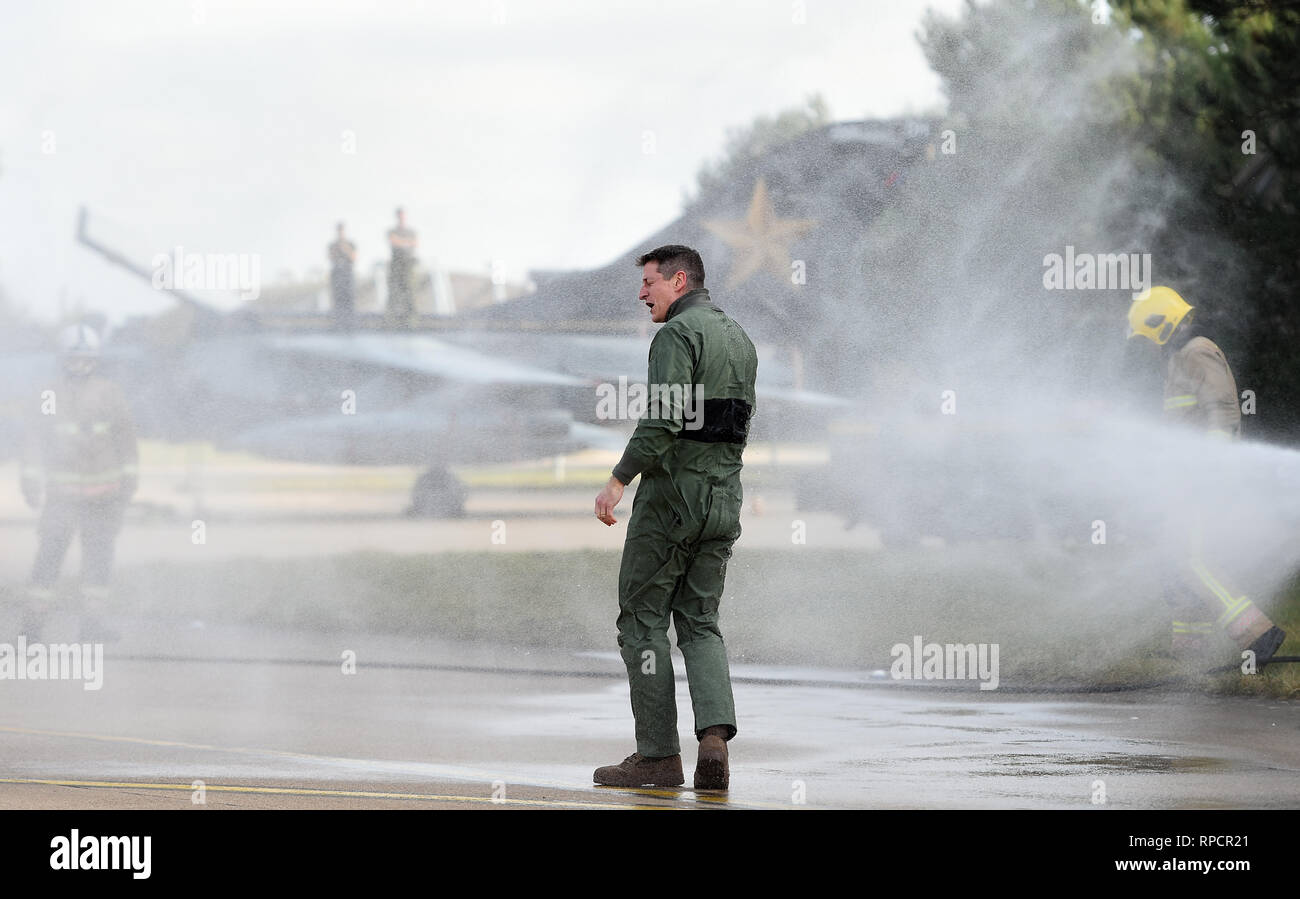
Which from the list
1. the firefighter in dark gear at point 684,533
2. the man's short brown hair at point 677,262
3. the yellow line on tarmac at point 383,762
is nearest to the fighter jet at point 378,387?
the yellow line on tarmac at point 383,762

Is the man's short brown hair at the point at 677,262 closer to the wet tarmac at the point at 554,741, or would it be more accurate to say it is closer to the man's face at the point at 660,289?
the man's face at the point at 660,289

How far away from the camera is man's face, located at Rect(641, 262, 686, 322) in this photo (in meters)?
6.23

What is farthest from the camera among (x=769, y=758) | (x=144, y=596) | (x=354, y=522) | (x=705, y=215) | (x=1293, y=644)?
(x=354, y=522)

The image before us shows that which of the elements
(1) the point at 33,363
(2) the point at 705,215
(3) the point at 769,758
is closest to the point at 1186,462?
(3) the point at 769,758

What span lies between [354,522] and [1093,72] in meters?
7.13

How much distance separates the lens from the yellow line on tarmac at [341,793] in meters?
5.66

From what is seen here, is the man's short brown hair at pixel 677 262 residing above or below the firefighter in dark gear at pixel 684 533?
above

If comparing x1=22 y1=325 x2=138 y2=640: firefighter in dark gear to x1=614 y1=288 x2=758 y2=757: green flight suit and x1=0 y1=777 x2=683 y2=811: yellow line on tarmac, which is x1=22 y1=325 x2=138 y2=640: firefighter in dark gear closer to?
x1=0 y1=777 x2=683 y2=811: yellow line on tarmac

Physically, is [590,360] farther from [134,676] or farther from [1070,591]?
[134,676]

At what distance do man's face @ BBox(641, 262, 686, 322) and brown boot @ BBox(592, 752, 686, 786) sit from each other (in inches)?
58.9

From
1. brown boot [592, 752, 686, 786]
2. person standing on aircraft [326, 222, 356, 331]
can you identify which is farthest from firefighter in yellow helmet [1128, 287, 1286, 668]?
person standing on aircraft [326, 222, 356, 331]

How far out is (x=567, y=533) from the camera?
642 inches

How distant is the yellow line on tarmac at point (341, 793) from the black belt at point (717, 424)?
123 cm

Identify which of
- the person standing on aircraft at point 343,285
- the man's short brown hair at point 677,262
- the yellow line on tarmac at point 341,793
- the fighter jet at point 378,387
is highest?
the person standing on aircraft at point 343,285
